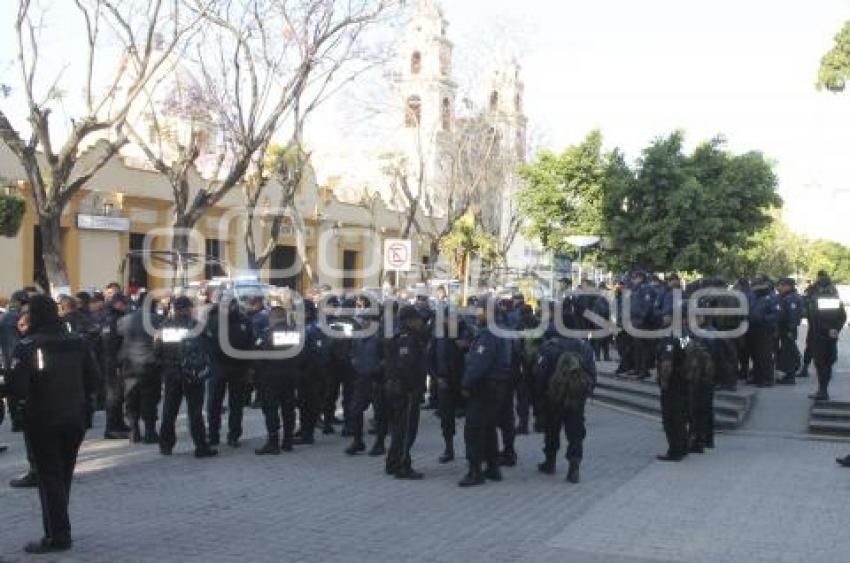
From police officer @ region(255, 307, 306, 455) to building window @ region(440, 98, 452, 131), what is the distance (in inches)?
1363

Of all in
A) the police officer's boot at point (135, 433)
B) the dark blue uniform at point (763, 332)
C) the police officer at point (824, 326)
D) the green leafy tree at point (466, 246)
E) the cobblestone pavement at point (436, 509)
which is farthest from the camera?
A: the green leafy tree at point (466, 246)

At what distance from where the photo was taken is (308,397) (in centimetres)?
1216

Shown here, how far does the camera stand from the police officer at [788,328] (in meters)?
16.0

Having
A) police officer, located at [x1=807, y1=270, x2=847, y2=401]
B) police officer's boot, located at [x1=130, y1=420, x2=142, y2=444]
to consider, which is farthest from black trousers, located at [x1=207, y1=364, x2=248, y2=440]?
police officer, located at [x1=807, y1=270, x2=847, y2=401]

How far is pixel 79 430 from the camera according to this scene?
7148 millimetres

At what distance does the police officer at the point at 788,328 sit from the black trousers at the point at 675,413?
5.63 metres

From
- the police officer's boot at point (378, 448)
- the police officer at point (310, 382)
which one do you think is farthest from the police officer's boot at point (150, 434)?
the police officer's boot at point (378, 448)

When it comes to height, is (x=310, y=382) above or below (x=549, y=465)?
above

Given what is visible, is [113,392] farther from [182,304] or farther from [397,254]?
[397,254]

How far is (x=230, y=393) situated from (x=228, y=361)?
0.42 metres

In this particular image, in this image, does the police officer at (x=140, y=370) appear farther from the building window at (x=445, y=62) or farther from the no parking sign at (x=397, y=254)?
the building window at (x=445, y=62)

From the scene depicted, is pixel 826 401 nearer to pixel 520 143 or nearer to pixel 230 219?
pixel 230 219

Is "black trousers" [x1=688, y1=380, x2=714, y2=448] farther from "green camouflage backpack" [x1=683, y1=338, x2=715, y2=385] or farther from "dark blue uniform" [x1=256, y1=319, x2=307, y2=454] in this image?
"dark blue uniform" [x1=256, y1=319, x2=307, y2=454]

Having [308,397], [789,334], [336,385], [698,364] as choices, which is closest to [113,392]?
[308,397]
